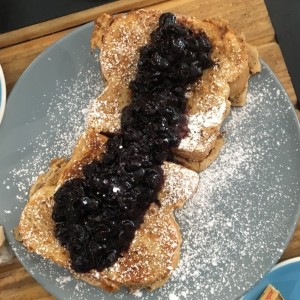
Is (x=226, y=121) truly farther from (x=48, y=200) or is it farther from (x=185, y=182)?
(x=48, y=200)

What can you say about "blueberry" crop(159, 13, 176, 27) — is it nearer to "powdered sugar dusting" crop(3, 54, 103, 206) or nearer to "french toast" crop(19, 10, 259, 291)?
"french toast" crop(19, 10, 259, 291)

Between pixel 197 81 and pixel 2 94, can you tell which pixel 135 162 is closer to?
A: pixel 197 81

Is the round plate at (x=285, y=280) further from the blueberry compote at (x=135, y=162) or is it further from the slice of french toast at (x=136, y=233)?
the blueberry compote at (x=135, y=162)

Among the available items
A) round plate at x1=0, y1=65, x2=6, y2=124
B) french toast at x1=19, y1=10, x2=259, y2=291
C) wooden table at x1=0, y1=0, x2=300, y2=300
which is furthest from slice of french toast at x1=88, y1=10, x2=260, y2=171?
round plate at x1=0, y1=65, x2=6, y2=124

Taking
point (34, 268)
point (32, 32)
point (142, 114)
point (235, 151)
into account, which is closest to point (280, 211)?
point (235, 151)

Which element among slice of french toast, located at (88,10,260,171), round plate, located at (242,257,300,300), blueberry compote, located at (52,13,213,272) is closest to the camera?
blueberry compote, located at (52,13,213,272)
